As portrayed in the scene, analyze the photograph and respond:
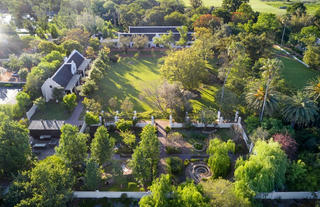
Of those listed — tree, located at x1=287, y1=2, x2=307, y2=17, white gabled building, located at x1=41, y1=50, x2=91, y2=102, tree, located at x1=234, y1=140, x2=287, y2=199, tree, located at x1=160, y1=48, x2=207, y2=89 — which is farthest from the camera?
tree, located at x1=287, y1=2, x2=307, y2=17

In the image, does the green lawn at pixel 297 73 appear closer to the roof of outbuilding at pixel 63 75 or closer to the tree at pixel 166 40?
the tree at pixel 166 40

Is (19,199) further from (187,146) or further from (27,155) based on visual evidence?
(187,146)

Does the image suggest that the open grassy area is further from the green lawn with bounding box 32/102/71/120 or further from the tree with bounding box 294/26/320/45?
the green lawn with bounding box 32/102/71/120

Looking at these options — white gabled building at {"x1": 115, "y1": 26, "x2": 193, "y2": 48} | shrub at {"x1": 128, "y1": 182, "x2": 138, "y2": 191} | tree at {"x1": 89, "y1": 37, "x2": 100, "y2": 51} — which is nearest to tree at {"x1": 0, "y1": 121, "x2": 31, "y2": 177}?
shrub at {"x1": 128, "y1": 182, "x2": 138, "y2": 191}

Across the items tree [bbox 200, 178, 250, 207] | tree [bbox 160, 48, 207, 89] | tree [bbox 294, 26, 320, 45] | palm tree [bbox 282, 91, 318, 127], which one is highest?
tree [bbox 294, 26, 320, 45]

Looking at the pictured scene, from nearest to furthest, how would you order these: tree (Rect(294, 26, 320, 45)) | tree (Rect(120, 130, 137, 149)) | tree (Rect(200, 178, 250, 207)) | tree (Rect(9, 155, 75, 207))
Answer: tree (Rect(9, 155, 75, 207)) → tree (Rect(200, 178, 250, 207)) → tree (Rect(120, 130, 137, 149)) → tree (Rect(294, 26, 320, 45))

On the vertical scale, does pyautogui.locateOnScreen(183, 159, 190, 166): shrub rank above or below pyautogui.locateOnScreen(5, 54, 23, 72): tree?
below

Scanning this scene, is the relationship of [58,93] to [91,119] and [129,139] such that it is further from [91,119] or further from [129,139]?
[129,139]

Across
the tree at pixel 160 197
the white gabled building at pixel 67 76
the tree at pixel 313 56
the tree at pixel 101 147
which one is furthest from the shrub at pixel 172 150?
the tree at pixel 313 56
